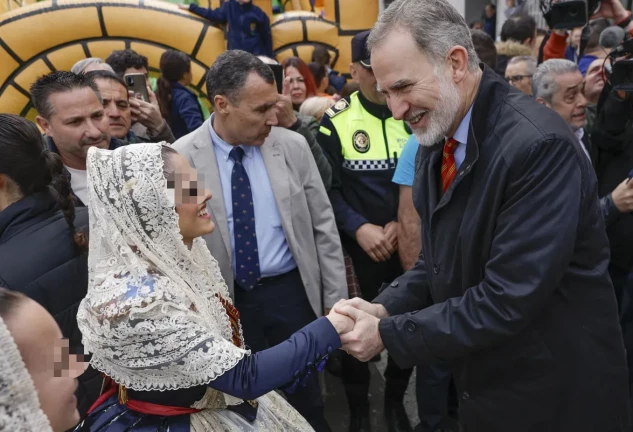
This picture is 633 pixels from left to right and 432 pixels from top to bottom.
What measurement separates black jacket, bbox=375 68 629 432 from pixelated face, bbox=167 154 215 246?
0.70 meters

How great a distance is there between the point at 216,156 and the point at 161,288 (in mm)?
1192

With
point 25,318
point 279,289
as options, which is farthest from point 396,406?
point 25,318

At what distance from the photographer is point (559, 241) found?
4.99ft

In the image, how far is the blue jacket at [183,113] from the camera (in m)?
4.82

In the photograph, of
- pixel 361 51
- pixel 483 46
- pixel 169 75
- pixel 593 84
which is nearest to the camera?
pixel 361 51

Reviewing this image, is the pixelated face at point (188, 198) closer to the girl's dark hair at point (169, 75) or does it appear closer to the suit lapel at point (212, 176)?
the suit lapel at point (212, 176)

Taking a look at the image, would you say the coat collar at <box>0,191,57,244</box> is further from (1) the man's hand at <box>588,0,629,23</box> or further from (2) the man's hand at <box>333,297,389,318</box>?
(1) the man's hand at <box>588,0,629,23</box>

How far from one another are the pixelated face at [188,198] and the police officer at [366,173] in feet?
4.78

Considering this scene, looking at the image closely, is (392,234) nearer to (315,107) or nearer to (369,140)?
(369,140)

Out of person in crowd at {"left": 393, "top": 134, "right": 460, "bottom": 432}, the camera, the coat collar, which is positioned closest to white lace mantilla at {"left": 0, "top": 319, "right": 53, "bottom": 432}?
the coat collar

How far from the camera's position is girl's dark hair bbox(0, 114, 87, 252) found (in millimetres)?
1929

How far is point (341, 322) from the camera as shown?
195 cm

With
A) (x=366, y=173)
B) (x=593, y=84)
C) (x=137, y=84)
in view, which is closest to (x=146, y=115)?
(x=137, y=84)

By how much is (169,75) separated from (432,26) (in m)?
3.90
